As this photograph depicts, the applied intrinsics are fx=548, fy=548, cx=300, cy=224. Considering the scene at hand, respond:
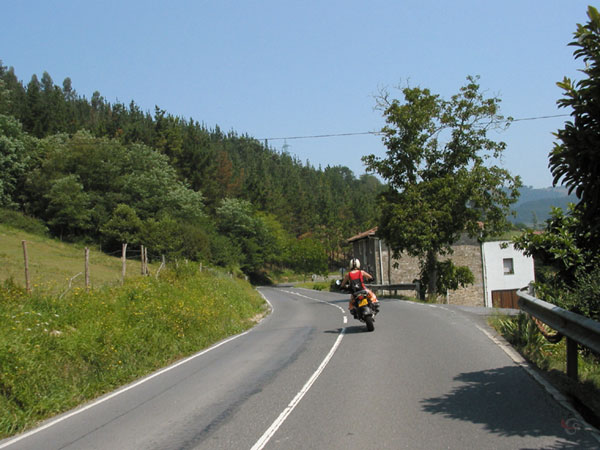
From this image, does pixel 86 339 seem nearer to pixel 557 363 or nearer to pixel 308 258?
pixel 557 363

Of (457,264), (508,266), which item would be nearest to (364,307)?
(457,264)

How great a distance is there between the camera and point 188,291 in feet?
66.9

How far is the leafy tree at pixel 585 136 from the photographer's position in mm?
5691

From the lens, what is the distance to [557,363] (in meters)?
9.07

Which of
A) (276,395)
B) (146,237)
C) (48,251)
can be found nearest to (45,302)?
(276,395)

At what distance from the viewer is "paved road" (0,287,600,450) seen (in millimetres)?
5699

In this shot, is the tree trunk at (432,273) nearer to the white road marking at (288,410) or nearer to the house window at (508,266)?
the house window at (508,266)

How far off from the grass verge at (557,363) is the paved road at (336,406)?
1.09 feet

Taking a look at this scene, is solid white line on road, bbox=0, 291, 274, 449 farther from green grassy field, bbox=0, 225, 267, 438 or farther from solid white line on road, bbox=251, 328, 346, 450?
solid white line on road, bbox=251, 328, 346, 450

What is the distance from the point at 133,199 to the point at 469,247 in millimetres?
41660

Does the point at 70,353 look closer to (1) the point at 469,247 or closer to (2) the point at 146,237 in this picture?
(1) the point at 469,247

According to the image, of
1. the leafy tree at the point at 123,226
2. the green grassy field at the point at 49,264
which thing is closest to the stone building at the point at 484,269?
the green grassy field at the point at 49,264

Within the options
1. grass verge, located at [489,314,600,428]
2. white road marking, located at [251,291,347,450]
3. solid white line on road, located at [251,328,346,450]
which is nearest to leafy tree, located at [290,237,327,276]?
grass verge, located at [489,314,600,428]

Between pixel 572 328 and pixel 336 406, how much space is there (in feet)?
11.1
